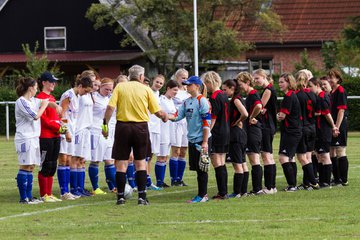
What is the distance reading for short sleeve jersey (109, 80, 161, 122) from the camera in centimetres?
1509

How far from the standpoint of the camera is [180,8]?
47.7 m

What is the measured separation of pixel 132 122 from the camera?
1511cm

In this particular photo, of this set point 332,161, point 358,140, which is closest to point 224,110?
point 332,161

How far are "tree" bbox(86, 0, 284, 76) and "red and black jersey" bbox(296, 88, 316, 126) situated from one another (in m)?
29.3

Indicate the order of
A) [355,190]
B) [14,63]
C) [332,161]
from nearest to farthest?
1. [355,190]
2. [332,161]
3. [14,63]

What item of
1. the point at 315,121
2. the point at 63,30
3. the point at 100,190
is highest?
the point at 63,30

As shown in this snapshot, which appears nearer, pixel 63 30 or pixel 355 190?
pixel 355 190

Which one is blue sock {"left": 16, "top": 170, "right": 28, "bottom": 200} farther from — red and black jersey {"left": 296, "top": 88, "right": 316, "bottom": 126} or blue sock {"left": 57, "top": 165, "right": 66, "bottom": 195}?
red and black jersey {"left": 296, "top": 88, "right": 316, "bottom": 126}

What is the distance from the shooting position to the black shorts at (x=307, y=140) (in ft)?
57.1

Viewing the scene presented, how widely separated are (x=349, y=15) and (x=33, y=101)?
42054 millimetres

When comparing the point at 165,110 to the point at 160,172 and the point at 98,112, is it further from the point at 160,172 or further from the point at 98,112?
the point at 98,112

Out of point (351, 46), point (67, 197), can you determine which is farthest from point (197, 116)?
point (351, 46)

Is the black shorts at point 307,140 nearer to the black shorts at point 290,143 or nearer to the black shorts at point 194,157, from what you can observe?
the black shorts at point 290,143

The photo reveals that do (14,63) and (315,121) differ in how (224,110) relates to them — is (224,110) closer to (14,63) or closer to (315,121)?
(315,121)
